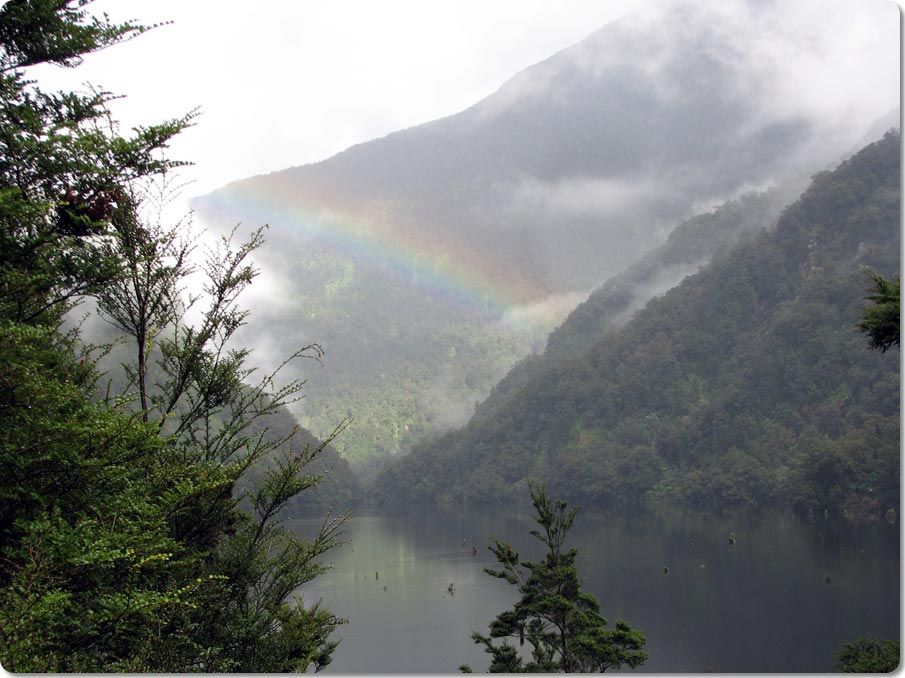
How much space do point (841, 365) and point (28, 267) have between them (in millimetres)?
87349

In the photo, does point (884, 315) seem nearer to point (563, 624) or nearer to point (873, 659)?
point (873, 659)

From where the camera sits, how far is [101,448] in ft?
15.6

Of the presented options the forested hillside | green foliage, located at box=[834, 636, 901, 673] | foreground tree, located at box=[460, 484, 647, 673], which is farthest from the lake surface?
foreground tree, located at box=[460, 484, 647, 673]

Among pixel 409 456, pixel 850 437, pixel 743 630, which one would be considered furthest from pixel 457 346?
pixel 743 630

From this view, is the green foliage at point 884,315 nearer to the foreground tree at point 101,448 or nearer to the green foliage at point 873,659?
the green foliage at point 873,659

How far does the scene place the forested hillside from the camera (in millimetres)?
69750

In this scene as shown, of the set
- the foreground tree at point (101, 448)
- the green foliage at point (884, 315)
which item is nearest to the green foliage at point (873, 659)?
the green foliage at point (884, 315)

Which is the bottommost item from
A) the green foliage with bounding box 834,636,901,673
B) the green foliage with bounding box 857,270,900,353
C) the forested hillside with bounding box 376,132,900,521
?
the green foliage with bounding box 834,636,901,673

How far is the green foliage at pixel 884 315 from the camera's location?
654 centimetres

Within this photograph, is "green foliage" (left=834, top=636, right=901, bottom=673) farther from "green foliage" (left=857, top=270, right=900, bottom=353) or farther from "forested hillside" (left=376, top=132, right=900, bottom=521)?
"forested hillside" (left=376, top=132, right=900, bottom=521)

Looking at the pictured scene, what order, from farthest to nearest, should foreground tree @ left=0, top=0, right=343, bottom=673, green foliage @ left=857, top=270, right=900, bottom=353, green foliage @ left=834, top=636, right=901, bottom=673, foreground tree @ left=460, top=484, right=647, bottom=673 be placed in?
foreground tree @ left=460, top=484, right=647, bottom=673 → green foliage @ left=834, top=636, right=901, bottom=673 → green foliage @ left=857, top=270, right=900, bottom=353 → foreground tree @ left=0, top=0, right=343, bottom=673

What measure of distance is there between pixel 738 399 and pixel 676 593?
57.1m

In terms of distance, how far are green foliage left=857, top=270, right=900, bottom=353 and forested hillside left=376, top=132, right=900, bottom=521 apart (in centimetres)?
4905

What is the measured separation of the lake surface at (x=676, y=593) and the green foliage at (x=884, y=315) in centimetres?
2057
